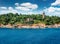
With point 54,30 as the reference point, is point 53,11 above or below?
above

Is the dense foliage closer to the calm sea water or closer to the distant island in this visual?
the distant island

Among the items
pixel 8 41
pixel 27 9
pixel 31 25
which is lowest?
pixel 8 41

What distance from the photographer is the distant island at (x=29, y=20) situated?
14.4 ft

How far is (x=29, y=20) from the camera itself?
440 cm

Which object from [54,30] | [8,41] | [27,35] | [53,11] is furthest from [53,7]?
[8,41]

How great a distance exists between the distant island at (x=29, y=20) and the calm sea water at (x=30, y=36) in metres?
0.09

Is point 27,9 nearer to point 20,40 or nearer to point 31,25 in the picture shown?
point 31,25

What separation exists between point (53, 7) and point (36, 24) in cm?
47

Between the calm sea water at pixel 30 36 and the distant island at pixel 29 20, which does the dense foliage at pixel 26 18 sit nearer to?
the distant island at pixel 29 20

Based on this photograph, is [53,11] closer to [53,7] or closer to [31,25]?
[53,7]

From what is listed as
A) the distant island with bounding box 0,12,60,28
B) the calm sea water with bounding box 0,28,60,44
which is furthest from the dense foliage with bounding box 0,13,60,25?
the calm sea water with bounding box 0,28,60,44

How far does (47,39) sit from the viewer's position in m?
4.36

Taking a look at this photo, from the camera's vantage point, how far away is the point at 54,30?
4.46 metres

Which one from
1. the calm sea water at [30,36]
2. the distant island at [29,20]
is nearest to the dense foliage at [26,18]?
the distant island at [29,20]
